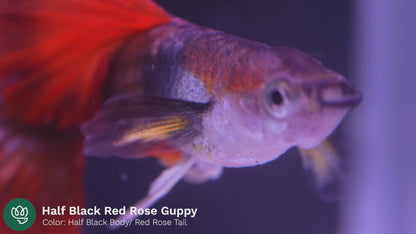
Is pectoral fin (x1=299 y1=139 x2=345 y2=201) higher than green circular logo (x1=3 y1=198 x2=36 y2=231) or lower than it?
higher

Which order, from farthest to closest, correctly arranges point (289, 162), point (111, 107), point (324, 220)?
point (324, 220) → point (289, 162) → point (111, 107)

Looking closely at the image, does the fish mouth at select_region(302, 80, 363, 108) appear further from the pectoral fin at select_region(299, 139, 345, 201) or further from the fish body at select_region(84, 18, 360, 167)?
the pectoral fin at select_region(299, 139, 345, 201)

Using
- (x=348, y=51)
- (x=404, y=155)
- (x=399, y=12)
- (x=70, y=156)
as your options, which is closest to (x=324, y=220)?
(x=404, y=155)

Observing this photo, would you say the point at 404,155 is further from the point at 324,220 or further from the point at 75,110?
the point at 75,110

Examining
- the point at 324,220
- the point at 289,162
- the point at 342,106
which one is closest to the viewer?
the point at 342,106

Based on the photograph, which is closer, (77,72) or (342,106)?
(342,106)

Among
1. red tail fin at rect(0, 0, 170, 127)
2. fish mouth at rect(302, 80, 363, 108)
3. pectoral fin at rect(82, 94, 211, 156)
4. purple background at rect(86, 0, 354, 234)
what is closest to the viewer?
fish mouth at rect(302, 80, 363, 108)

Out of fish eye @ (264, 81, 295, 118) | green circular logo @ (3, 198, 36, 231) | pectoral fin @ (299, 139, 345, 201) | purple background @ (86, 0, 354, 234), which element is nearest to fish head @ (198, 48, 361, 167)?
fish eye @ (264, 81, 295, 118)

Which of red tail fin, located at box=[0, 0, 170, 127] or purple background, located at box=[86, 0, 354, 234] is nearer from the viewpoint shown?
red tail fin, located at box=[0, 0, 170, 127]
